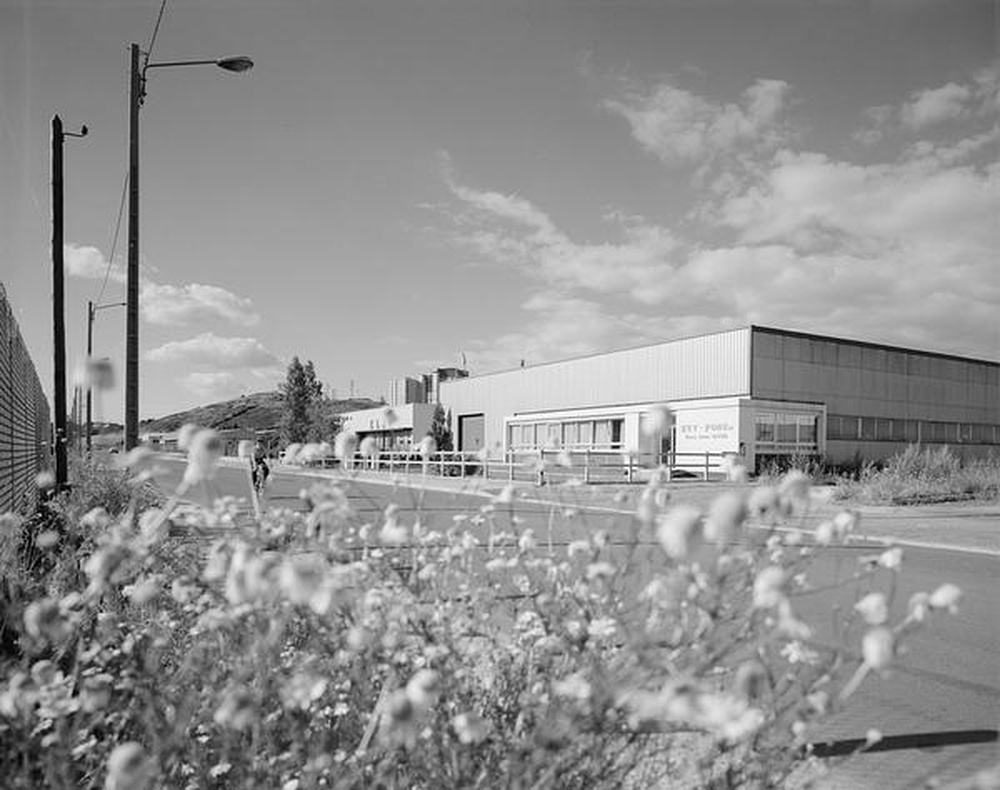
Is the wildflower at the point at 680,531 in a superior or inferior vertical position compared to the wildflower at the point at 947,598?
superior

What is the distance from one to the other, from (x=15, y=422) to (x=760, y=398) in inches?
1085

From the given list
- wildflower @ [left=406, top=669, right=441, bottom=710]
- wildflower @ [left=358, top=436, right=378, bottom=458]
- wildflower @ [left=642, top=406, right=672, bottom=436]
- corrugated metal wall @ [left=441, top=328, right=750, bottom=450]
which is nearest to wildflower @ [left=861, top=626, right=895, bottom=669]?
wildflower @ [left=642, top=406, right=672, bottom=436]

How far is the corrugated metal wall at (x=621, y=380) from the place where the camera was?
111ft

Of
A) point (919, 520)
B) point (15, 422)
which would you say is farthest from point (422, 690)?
point (919, 520)

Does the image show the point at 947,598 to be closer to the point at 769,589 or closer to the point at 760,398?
the point at 769,589

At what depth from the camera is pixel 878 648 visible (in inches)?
63.1

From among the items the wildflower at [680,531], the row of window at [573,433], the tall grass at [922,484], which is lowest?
the tall grass at [922,484]

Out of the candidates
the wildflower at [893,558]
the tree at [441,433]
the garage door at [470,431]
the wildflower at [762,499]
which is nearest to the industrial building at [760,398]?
the garage door at [470,431]

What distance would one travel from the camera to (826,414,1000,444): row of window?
3653cm

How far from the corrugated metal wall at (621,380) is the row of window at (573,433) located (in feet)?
3.10

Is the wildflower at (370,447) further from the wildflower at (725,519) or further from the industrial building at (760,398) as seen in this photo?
the industrial building at (760,398)

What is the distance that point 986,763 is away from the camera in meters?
3.89

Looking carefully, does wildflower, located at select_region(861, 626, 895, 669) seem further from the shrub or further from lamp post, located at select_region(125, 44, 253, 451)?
lamp post, located at select_region(125, 44, 253, 451)

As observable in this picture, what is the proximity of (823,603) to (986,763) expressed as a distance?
3593mm
